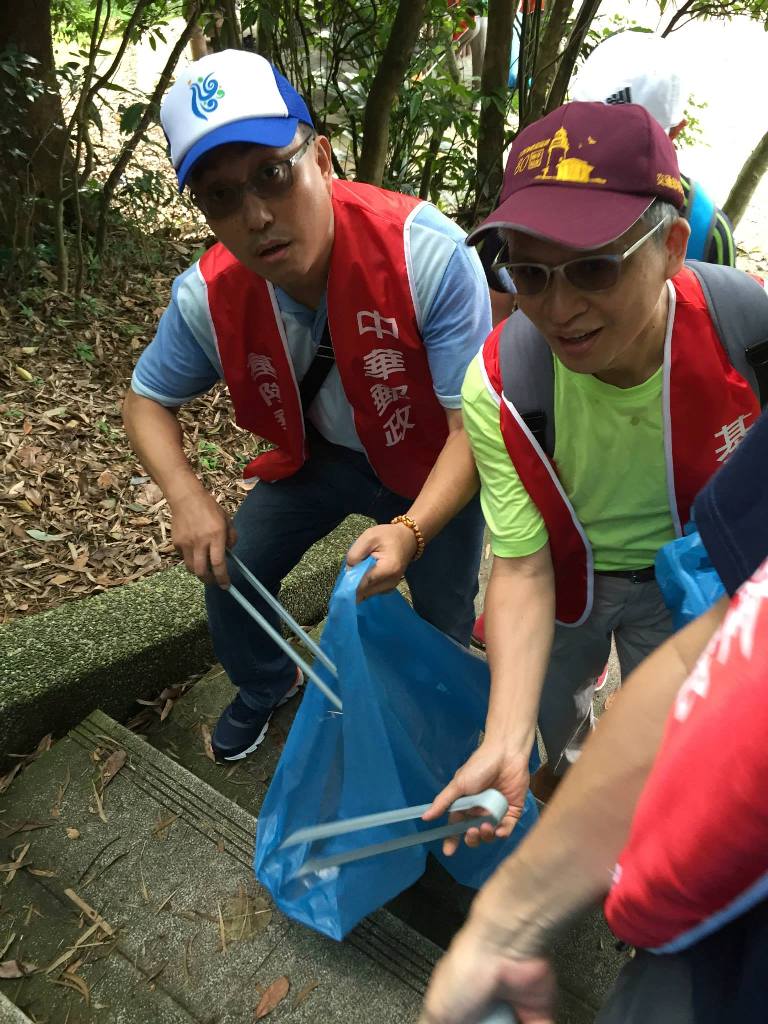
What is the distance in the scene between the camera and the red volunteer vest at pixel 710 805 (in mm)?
695

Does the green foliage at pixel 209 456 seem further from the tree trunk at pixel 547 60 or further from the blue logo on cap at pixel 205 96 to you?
the tree trunk at pixel 547 60

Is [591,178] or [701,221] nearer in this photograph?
[591,178]

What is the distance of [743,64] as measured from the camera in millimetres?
11641

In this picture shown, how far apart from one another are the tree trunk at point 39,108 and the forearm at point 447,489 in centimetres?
330

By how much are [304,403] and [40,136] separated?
317cm

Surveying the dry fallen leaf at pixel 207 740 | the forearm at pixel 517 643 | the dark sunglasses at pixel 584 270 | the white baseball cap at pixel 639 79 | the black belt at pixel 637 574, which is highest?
the white baseball cap at pixel 639 79

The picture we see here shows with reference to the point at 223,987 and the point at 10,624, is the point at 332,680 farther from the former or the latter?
the point at 10,624

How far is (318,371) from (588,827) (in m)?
1.49

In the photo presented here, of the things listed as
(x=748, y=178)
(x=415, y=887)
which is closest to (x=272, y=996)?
(x=415, y=887)

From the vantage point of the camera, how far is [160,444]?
7.14ft

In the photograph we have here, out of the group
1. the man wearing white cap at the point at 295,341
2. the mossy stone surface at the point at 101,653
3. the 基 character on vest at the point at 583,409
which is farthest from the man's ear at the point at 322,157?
the mossy stone surface at the point at 101,653

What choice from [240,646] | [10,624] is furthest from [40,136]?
[240,646]

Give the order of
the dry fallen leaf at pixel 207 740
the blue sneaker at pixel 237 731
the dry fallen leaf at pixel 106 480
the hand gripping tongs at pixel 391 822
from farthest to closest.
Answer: the dry fallen leaf at pixel 106 480, the dry fallen leaf at pixel 207 740, the blue sneaker at pixel 237 731, the hand gripping tongs at pixel 391 822

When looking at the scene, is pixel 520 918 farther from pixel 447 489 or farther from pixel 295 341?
pixel 295 341
